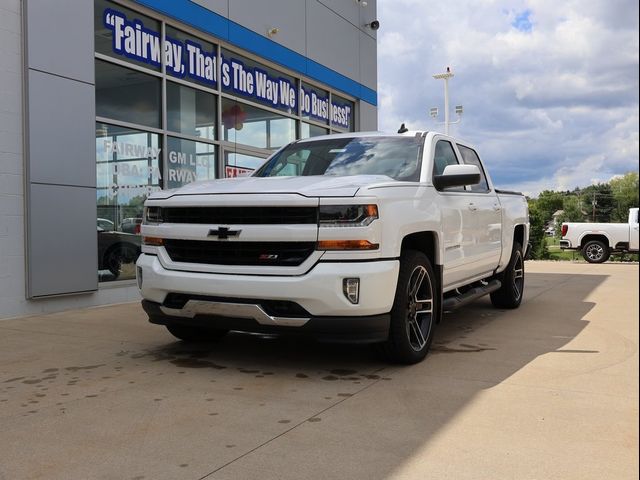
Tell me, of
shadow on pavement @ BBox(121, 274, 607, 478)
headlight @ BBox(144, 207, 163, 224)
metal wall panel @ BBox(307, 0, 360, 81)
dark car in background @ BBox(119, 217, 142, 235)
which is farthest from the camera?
metal wall panel @ BBox(307, 0, 360, 81)

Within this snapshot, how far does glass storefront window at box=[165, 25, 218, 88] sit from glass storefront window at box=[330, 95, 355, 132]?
4.76 metres

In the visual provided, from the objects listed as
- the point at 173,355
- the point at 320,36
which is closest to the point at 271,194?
the point at 173,355

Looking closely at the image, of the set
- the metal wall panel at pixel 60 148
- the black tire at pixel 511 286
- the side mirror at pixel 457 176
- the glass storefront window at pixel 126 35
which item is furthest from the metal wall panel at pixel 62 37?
the black tire at pixel 511 286

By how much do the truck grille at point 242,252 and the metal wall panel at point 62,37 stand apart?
4.01 meters

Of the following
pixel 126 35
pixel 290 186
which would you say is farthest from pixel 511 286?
pixel 126 35

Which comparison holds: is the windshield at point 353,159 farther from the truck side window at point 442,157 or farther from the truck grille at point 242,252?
the truck grille at point 242,252

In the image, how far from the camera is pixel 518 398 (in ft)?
13.3

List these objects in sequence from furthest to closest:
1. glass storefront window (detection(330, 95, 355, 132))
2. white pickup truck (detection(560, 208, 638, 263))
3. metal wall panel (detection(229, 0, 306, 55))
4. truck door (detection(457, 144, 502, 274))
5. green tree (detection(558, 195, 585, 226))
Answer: white pickup truck (detection(560, 208, 638, 263)), green tree (detection(558, 195, 585, 226)), glass storefront window (detection(330, 95, 355, 132)), metal wall panel (detection(229, 0, 306, 55)), truck door (detection(457, 144, 502, 274))

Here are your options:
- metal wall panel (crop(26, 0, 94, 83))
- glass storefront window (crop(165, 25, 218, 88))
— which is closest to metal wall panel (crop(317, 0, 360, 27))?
glass storefront window (crop(165, 25, 218, 88))

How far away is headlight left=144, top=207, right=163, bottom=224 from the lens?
16.5 feet

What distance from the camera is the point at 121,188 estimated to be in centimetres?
884

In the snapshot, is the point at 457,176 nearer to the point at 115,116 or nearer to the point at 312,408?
the point at 312,408

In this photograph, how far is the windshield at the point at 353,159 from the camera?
18.0ft

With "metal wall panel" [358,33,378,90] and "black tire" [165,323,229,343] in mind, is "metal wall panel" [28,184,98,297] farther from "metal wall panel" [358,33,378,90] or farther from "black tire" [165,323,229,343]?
"metal wall panel" [358,33,378,90]
